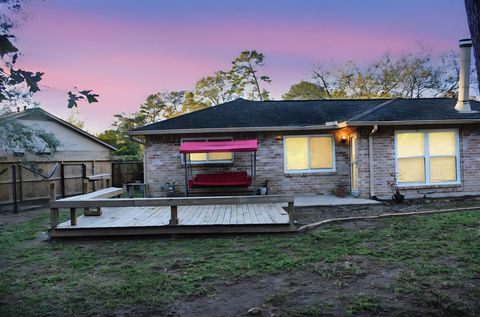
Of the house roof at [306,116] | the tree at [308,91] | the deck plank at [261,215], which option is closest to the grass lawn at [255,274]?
the deck plank at [261,215]

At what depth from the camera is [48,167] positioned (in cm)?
1423

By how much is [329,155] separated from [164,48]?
7.03 metres

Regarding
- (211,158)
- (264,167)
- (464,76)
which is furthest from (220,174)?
(464,76)

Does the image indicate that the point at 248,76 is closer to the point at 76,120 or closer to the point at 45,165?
the point at 76,120

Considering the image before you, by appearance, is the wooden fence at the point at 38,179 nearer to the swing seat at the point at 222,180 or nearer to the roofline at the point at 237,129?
the roofline at the point at 237,129

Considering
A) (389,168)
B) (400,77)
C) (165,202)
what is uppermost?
(400,77)

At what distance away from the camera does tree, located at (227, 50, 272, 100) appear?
32.3 metres

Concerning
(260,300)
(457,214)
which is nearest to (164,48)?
(457,214)

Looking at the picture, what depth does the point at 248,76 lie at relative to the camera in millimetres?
32812

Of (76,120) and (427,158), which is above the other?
(76,120)

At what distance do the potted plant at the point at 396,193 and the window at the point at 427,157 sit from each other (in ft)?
0.67

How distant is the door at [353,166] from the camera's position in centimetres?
1158

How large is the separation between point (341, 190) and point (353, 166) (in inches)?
34.0

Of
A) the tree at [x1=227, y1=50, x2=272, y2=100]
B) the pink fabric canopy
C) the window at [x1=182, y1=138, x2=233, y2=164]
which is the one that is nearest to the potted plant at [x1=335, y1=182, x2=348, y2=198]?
the pink fabric canopy
